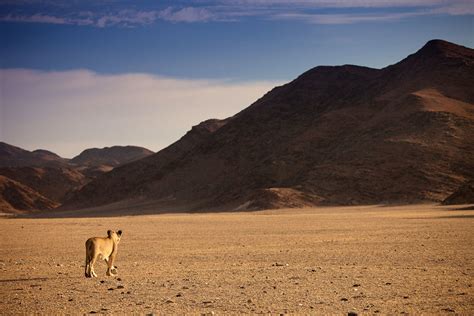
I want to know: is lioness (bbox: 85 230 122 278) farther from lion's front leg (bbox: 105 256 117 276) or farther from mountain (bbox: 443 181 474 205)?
mountain (bbox: 443 181 474 205)

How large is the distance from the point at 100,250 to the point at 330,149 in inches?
3344

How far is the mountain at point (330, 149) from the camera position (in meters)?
81.4

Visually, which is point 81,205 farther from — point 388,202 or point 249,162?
point 388,202

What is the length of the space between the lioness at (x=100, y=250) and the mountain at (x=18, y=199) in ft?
340

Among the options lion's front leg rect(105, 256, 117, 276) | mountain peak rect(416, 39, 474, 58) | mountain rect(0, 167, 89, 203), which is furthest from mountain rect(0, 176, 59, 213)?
lion's front leg rect(105, 256, 117, 276)

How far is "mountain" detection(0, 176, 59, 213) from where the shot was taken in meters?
116

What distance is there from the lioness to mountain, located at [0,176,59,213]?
4079 inches

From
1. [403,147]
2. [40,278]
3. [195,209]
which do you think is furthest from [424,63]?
[40,278]

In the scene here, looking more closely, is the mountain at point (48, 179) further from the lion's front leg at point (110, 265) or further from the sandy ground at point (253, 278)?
the lion's front leg at point (110, 265)

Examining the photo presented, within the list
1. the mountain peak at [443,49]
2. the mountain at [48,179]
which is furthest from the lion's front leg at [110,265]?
the mountain at [48,179]

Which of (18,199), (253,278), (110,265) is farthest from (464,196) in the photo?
(18,199)

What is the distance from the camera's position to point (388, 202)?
250ft

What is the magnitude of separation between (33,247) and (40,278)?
1069cm

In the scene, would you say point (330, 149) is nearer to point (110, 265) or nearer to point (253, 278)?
point (253, 278)
